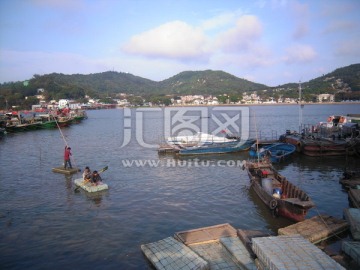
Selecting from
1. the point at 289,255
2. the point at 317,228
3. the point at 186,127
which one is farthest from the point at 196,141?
the point at 186,127

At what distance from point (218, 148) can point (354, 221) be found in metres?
19.4

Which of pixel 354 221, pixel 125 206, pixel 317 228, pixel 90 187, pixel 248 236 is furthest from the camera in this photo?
pixel 90 187

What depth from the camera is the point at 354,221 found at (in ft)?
39.6

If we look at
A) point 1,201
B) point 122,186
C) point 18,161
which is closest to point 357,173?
point 122,186

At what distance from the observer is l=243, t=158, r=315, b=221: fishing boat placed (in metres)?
13.1

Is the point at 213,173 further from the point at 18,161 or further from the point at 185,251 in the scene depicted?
the point at 18,161

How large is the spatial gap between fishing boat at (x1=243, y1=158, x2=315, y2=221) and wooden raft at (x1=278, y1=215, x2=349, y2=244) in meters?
0.72

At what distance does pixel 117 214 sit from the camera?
49.5 ft

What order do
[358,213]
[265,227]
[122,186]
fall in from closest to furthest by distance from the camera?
[358,213] < [265,227] < [122,186]

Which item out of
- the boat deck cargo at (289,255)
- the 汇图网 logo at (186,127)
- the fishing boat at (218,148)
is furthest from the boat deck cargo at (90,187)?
the 汇图网 logo at (186,127)

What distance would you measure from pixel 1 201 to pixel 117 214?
7.42 metres

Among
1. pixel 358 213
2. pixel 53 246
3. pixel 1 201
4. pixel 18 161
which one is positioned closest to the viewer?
pixel 53 246

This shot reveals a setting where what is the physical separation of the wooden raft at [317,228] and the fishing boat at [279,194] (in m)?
0.72

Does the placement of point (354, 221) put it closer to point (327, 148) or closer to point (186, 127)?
point (327, 148)
